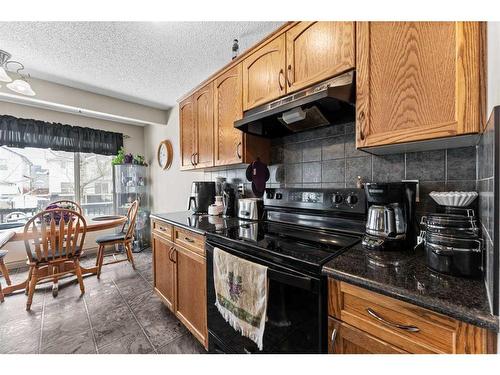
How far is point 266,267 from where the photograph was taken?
3.03ft

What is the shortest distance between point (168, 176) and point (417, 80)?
3359 mm

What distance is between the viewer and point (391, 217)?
35.3 inches

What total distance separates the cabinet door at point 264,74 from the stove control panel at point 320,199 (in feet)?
2.11

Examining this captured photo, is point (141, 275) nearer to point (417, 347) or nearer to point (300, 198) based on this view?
point (300, 198)

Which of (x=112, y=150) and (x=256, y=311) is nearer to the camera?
(x=256, y=311)

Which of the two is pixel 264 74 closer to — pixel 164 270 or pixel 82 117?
pixel 164 270

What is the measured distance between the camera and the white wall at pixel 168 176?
3.15 m

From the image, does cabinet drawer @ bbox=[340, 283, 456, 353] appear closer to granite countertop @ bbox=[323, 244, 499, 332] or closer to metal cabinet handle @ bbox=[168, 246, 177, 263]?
granite countertop @ bbox=[323, 244, 499, 332]

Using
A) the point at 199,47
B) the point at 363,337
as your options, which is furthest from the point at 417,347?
the point at 199,47

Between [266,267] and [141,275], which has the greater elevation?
[266,267]

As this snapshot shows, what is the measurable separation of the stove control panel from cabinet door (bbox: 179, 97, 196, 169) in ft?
3.30

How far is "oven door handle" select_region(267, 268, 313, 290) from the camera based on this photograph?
0.78m
